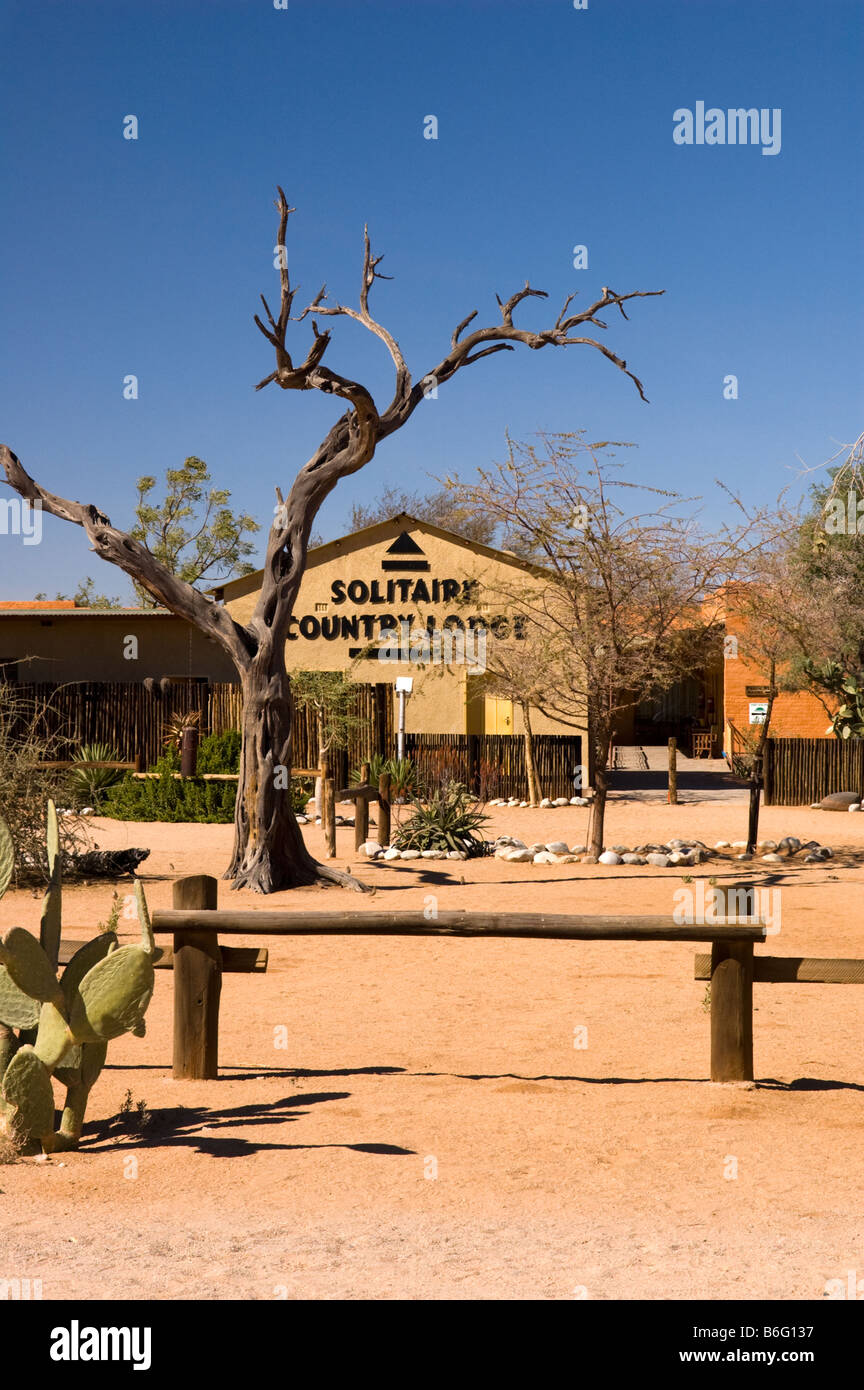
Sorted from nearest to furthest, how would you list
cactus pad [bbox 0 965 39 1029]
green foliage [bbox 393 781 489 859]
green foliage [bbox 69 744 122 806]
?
cactus pad [bbox 0 965 39 1029] → green foliage [bbox 393 781 489 859] → green foliage [bbox 69 744 122 806]

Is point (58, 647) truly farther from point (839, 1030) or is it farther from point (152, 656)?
point (839, 1030)

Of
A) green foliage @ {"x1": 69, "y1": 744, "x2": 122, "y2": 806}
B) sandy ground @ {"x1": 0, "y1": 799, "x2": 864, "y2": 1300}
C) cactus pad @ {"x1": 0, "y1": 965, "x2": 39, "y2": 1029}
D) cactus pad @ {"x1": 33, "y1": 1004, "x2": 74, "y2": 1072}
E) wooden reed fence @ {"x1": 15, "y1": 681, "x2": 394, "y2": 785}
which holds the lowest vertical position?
sandy ground @ {"x1": 0, "y1": 799, "x2": 864, "y2": 1300}

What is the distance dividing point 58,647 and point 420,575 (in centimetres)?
920

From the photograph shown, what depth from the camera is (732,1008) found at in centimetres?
650

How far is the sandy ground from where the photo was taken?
4.32m

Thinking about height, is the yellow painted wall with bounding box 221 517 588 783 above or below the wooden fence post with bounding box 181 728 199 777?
above

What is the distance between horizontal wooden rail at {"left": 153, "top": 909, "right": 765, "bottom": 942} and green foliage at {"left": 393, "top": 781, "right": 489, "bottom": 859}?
10.5 m

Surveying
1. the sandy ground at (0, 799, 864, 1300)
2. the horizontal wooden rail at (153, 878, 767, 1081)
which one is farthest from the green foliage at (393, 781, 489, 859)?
the horizontal wooden rail at (153, 878, 767, 1081)

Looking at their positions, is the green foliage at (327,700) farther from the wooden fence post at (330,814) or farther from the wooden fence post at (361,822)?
the wooden fence post at (330,814)

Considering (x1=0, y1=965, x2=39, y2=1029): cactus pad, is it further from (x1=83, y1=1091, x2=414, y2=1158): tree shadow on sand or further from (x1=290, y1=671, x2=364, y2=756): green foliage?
(x1=290, y1=671, x2=364, y2=756): green foliage

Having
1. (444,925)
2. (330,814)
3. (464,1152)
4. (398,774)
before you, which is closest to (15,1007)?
(464,1152)

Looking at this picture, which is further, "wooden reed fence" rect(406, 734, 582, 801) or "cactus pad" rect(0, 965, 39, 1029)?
"wooden reed fence" rect(406, 734, 582, 801)

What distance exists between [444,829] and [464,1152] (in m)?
12.0
